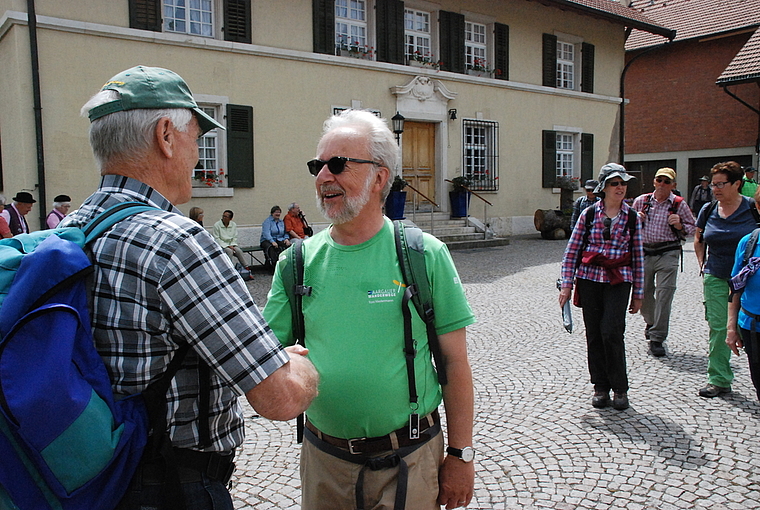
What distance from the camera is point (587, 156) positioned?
21219 millimetres

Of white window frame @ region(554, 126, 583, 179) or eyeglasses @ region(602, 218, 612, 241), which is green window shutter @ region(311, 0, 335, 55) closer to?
white window frame @ region(554, 126, 583, 179)

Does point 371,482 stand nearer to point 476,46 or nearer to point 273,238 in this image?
point 273,238

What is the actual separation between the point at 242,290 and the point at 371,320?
71 centimetres

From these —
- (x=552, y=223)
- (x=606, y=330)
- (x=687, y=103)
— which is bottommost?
(x=606, y=330)

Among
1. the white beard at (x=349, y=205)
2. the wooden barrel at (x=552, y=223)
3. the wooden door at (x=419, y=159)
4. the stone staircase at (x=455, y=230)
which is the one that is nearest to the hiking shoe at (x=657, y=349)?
the white beard at (x=349, y=205)

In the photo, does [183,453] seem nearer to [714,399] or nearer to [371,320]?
[371,320]

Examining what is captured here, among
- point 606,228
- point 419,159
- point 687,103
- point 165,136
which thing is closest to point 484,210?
point 419,159

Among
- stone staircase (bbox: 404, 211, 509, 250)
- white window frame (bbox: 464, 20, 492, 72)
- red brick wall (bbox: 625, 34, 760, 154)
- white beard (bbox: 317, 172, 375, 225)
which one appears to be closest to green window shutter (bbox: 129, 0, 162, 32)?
stone staircase (bbox: 404, 211, 509, 250)

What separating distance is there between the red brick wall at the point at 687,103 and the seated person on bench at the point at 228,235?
66.7 ft

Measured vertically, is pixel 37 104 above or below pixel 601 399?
above

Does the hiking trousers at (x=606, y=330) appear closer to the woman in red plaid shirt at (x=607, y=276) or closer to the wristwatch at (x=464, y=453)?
the woman in red plaid shirt at (x=607, y=276)

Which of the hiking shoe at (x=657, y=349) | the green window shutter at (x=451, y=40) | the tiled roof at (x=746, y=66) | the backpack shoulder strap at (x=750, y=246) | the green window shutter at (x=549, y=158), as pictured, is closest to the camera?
the backpack shoulder strap at (x=750, y=246)

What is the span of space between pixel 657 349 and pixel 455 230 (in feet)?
36.7

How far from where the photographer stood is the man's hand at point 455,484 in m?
2.06
